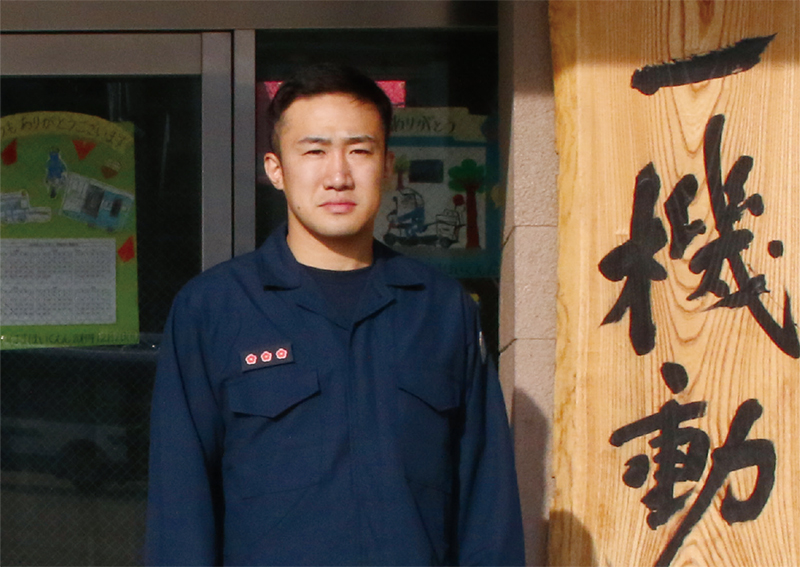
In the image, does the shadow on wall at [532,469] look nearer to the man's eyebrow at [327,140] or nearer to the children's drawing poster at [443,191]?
the children's drawing poster at [443,191]

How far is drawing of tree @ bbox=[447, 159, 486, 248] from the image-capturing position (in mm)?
3432

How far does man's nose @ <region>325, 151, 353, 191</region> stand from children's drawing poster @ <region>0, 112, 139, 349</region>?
56.7 inches

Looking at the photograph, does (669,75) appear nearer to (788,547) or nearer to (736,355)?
(736,355)

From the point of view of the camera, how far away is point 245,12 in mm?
3328

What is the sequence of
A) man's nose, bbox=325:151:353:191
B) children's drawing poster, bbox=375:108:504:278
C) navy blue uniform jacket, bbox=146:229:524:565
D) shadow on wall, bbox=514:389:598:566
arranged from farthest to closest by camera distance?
1. children's drawing poster, bbox=375:108:504:278
2. shadow on wall, bbox=514:389:598:566
3. man's nose, bbox=325:151:353:191
4. navy blue uniform jacket, bbox=146:229:524:565

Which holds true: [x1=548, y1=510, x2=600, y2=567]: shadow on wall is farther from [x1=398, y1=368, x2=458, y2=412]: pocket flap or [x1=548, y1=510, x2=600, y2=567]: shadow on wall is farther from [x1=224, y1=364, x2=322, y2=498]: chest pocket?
[x1=224, y1=364, x2=322, y2=498]: chest pocket

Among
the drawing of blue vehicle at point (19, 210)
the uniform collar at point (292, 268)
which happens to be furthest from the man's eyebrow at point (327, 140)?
the drawing of blue vehicle at point (19, 210)

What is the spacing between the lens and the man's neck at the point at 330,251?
7.58 feet

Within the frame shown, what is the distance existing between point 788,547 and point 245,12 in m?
2.35

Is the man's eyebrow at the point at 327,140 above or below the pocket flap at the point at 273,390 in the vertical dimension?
above

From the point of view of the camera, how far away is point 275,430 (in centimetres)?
215

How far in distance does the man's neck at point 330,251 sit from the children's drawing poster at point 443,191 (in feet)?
3.61

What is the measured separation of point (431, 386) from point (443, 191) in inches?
52.8

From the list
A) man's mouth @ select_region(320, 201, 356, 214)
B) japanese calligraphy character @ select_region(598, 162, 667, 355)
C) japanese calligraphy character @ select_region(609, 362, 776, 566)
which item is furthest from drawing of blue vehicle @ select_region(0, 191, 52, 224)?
japanese calligraphy character @ select_region(609, 362, 776, 566)
